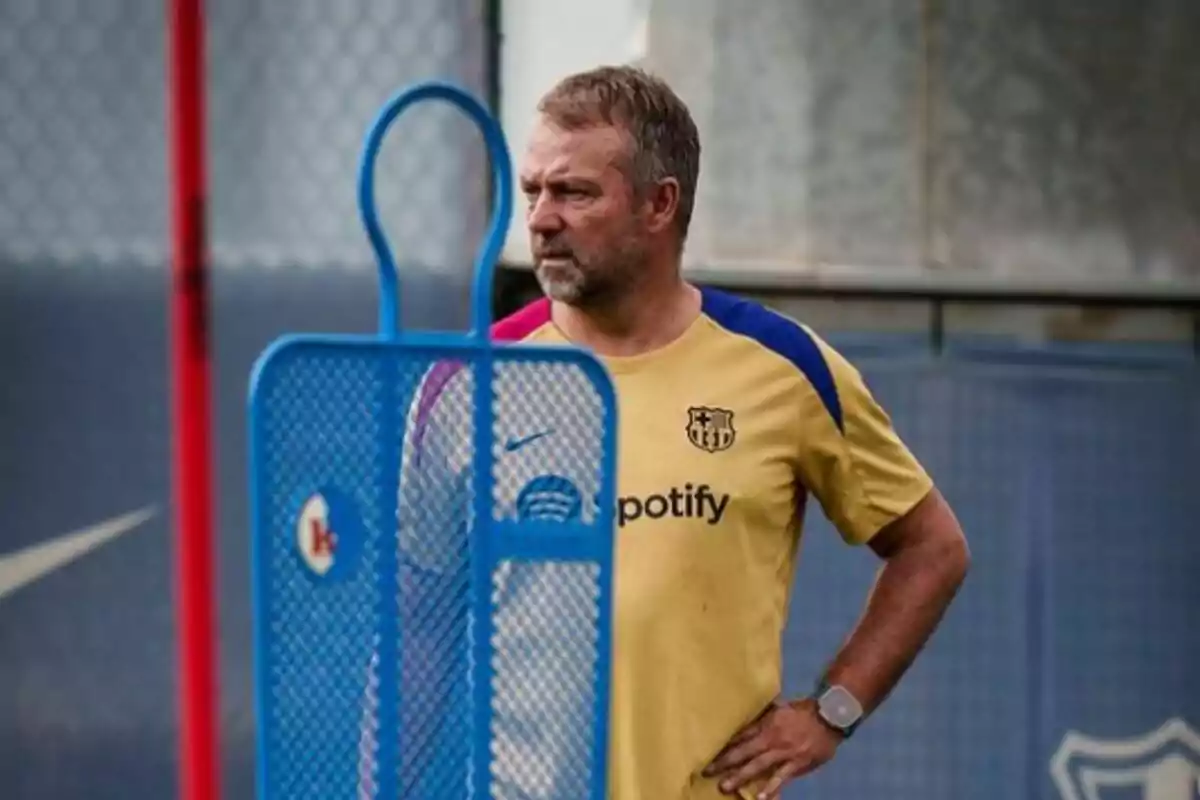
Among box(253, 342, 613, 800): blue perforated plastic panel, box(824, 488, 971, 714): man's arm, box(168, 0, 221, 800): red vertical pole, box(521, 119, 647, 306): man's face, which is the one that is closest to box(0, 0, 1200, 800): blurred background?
box(824, 488, 971, 714): man's arm

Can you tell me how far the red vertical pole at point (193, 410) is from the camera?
70 cm

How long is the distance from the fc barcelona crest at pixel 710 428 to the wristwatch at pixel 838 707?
0.30 meters

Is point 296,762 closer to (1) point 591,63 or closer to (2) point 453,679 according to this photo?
(2) point 453,679

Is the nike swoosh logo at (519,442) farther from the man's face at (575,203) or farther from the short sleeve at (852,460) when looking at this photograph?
the short sleeve at (852,460)

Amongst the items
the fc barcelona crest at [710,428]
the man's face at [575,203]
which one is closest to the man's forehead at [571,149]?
the man's face at [575,203]

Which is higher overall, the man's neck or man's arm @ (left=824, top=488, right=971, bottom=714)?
the man's neck

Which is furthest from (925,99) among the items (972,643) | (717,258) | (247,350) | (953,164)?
(247,350)

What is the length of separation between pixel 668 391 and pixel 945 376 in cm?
145

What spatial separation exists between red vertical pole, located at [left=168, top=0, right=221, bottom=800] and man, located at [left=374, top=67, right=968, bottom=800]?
0.86m

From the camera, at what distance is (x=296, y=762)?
4.04 ft

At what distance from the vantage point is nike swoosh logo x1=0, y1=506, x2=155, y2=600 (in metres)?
2.79

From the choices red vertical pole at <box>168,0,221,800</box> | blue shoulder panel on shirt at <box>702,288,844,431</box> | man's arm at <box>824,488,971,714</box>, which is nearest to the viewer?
red vertical pole at <box>168,0,221,800</box>

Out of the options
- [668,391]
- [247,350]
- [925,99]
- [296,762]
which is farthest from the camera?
[925,99]

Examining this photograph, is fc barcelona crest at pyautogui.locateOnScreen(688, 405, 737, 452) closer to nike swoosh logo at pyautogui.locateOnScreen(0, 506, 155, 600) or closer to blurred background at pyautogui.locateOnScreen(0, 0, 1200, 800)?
blurred background at pyautogui.locateOnScreen(0, 0, 1200, 800)
